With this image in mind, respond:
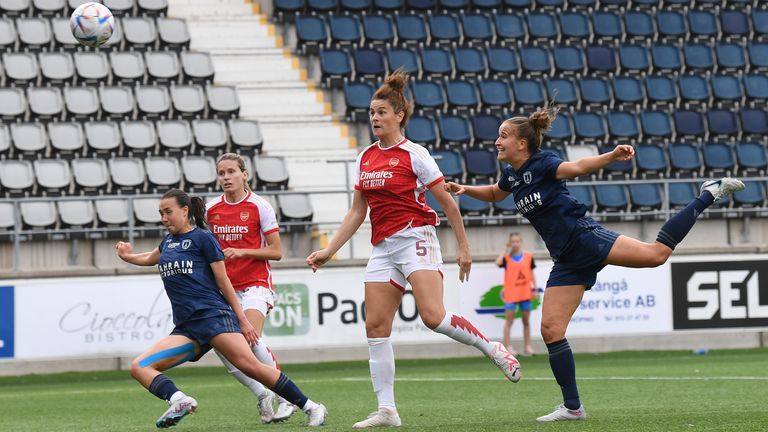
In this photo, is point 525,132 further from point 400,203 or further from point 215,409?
point 215,409

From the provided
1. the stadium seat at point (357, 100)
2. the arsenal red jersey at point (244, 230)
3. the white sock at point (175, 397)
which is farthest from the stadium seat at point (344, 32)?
the white sock at point (175, 397)

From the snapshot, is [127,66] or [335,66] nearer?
[127,66]

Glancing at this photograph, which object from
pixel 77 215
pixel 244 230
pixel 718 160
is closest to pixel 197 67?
pixel 77 215

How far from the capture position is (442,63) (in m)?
25.4

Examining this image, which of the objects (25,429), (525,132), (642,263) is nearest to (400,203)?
(525,132)

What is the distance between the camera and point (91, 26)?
528 inches

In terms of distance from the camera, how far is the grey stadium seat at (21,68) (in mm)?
22922

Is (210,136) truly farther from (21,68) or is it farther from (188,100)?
(21,68)

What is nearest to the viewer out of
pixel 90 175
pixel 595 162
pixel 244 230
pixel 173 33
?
pixel 595 162

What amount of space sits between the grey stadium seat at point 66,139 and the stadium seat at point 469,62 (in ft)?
24.9

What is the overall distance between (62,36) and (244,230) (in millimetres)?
15306

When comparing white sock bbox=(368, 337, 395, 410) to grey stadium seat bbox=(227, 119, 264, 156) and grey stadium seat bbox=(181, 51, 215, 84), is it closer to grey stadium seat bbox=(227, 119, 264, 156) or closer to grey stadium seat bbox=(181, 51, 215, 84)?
grey stadium seat bbox=(227, 119, 264, 156)

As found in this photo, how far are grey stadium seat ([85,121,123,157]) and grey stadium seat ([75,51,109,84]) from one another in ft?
5.11

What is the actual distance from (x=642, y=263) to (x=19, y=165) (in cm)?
1435
